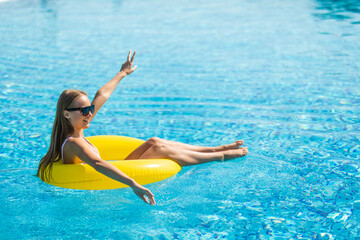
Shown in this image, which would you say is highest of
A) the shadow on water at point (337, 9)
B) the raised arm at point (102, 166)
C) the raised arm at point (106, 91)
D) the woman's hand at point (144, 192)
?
the raised arm at point (106, 91)

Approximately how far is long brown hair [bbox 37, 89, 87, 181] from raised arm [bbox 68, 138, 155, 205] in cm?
12

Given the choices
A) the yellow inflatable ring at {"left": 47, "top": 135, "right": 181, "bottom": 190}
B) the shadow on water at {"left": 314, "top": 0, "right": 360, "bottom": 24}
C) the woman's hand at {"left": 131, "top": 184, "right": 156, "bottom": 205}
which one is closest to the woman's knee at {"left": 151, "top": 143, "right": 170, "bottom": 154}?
the yellow inflatable ring at {"left": 47, "top": 135, "right": 181, "bottom": 190}

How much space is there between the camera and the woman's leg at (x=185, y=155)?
4545mm

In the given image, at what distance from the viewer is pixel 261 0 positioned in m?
17.3

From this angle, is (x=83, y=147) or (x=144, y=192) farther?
(x=83, y=147)

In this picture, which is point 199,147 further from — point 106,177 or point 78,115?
point 78,115

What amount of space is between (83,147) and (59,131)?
0.97 ft

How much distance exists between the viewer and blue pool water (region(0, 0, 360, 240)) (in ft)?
12.5

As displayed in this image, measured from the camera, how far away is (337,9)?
14.7 meters

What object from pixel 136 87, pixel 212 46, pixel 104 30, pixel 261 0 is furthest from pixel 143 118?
pixel 261 0

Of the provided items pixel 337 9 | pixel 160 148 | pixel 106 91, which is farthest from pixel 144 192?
pixel 337 9

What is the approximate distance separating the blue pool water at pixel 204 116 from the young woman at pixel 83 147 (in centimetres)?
20

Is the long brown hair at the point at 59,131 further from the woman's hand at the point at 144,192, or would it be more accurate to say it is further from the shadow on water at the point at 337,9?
the shadow on water at the point at 337,9

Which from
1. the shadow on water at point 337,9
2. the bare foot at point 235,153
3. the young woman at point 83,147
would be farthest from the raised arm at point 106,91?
the shadow on water at point 337,9
